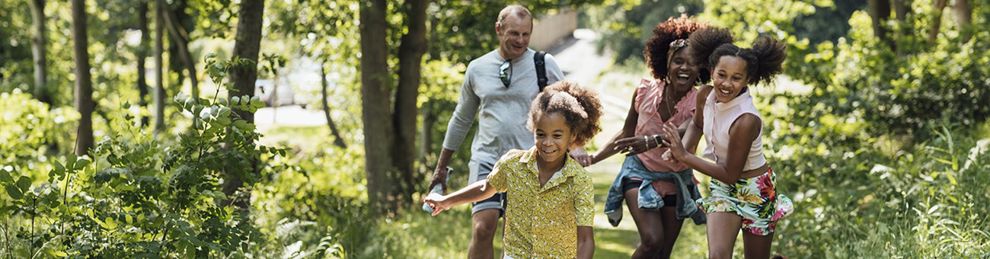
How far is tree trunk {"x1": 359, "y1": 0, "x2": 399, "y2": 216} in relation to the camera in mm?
12586

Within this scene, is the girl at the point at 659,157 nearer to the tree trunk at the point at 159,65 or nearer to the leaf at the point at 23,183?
the leaf at the point at 23,183

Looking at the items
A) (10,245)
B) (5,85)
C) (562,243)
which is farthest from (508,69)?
(5,85)

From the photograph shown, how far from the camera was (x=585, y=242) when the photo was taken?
566cm

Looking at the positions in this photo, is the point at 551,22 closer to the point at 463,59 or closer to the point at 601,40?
the point at 601,40

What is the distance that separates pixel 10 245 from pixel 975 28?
386 inches

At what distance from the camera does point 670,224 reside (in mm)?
7090

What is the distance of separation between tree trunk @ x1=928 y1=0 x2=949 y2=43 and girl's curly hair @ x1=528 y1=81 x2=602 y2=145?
10163 millimetres

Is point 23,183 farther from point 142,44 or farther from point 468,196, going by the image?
point 142,44

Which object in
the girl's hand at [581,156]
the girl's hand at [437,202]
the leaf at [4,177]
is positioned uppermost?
the girl's hand at [581,156]

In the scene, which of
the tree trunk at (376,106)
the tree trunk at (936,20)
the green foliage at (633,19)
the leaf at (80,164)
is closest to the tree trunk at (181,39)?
the tree trunk at (376,106)

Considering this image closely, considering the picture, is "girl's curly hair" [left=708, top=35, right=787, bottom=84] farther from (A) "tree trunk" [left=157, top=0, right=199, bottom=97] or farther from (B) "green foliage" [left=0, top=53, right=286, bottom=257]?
(A) "tree trunk" [left=157, top=0, right=199, bottom=97]

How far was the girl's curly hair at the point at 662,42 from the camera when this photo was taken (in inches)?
280

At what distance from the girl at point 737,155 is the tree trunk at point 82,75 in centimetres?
836

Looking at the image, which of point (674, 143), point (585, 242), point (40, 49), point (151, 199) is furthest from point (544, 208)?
point (40, 49)
